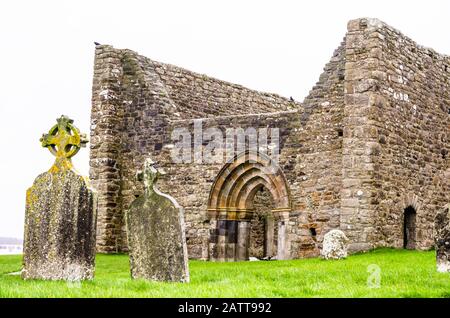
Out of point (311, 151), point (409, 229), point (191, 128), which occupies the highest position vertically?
point (191, 128)

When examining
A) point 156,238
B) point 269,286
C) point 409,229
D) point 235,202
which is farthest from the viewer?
point 235,202

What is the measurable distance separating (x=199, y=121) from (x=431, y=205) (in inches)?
270

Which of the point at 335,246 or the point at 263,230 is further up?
the point at 263,230

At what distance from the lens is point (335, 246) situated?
18125 mm

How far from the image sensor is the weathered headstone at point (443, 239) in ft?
40.9

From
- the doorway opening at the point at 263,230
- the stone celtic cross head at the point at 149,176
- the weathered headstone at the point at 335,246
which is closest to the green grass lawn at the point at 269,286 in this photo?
the stone celtic cross head at the point at 149,176

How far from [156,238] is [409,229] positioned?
11.7 meters

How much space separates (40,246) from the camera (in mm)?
11383

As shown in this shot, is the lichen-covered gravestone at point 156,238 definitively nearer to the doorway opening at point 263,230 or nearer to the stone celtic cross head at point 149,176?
the stone celtic cross head at point 149,176

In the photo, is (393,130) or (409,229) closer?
(393,130)

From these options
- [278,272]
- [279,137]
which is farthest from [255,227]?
[278,272]

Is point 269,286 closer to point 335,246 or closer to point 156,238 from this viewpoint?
point 156,238

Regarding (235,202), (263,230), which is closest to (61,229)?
(235,202)

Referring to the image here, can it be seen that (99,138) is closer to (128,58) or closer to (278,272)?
(128,58)
